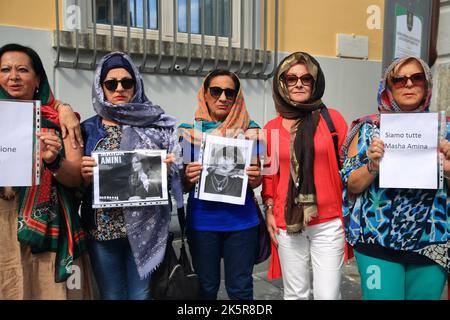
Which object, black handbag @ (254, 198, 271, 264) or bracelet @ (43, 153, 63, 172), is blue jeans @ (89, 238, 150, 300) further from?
black handbag @ (254, 198, 271, 264)

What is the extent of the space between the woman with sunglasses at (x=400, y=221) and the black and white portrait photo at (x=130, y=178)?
39.4 inches

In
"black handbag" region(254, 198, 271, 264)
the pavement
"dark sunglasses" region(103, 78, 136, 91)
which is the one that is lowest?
the pavement

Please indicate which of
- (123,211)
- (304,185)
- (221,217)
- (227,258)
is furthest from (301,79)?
(123,211)

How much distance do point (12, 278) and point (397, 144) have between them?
2008 mm

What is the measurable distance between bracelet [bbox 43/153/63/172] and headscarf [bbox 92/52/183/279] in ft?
1.07

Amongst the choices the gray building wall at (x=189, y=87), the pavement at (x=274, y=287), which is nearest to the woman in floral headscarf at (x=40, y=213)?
the pavement at (x=274, y=287)

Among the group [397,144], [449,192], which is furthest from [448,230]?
[397,144]

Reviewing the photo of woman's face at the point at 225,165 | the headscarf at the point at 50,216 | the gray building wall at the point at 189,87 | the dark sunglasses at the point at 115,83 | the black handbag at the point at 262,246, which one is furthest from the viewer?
the gray building wall at the point at 189,87

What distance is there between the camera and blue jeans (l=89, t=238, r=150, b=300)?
7.48ft

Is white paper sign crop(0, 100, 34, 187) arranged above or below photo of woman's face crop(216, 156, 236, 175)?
above

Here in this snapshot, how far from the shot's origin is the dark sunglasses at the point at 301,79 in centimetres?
Answer: 251

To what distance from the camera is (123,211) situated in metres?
2.27

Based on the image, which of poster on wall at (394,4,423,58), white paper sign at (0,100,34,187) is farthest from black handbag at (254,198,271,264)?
poster on wall at (394,4,423,58)

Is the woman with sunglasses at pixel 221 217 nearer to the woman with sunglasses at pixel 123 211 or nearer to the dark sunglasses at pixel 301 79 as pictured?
the woman with sunglasses at pixel 123 211
